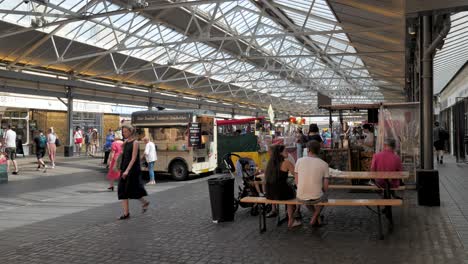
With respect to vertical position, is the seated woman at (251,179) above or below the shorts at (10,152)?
below

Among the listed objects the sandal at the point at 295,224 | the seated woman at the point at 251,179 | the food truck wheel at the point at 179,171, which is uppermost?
the seated woman at the point at 251,179

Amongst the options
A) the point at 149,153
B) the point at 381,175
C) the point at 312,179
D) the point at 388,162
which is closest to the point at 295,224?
the point at 312,179

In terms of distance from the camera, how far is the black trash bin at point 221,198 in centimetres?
751

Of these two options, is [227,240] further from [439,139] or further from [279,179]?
[439,139]

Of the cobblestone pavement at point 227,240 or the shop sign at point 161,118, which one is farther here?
the shop sign at point 161,118

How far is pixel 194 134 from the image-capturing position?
1545 cm

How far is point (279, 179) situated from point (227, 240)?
1.24m

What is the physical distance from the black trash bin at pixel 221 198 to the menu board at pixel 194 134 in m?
7.80

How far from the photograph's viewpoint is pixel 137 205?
973 cm

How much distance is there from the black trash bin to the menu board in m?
7.80

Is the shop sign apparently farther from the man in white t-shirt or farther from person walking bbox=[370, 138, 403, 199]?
the man in white t-shirt

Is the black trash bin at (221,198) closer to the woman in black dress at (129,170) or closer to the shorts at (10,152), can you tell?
the woman in black dress at (129,170)

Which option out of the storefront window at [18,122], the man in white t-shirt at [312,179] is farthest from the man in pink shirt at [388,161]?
the storefront window at [18,122]

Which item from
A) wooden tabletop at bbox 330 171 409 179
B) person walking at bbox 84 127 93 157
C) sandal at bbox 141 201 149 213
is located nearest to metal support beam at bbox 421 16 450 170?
wooden tabletop at bbox 330 171 409 179
